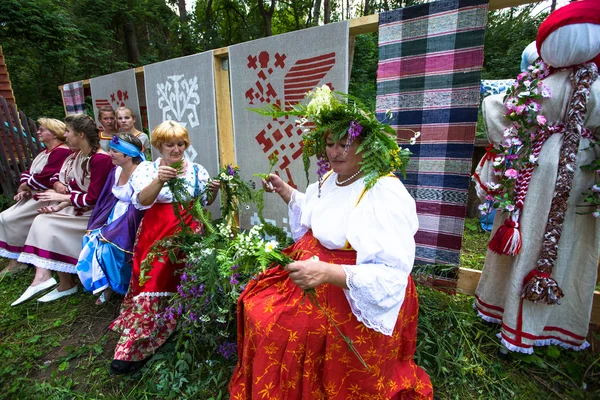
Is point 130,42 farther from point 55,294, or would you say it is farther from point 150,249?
point 150,249

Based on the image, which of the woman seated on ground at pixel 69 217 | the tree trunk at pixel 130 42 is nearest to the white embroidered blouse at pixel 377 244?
the woman seated on ground at pixel 69 217

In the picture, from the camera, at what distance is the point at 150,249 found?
2297 millimetres

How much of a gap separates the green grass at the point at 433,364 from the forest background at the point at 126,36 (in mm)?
4350

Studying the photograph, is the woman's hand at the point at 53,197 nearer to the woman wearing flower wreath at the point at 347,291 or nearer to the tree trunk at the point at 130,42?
the woman wearing flower wreath at the point at 347,291

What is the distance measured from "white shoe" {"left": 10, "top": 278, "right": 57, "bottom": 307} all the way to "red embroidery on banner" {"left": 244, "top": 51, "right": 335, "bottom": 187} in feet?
8.72

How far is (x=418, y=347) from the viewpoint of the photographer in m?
2.04

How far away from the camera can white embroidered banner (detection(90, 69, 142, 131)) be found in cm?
421

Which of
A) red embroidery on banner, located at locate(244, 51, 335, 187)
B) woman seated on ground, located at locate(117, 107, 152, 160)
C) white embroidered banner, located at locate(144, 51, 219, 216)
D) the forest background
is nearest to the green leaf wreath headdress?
red embroidery on banner, located at locate(244, 51, 335, 187)

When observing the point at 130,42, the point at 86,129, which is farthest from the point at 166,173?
the point at 130,42

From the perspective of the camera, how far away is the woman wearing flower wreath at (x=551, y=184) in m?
1.65

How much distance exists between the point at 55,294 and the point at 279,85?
10.0 feet

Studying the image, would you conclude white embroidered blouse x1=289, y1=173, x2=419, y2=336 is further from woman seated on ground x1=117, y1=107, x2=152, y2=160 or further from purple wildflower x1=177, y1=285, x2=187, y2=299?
woman seated on ground x1=117, y1=107, x2=152, y2=160

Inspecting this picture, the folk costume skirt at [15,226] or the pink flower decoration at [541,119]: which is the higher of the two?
the pink flower decoration at [541,119]

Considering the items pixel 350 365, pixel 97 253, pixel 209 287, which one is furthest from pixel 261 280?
pixel 97 253
